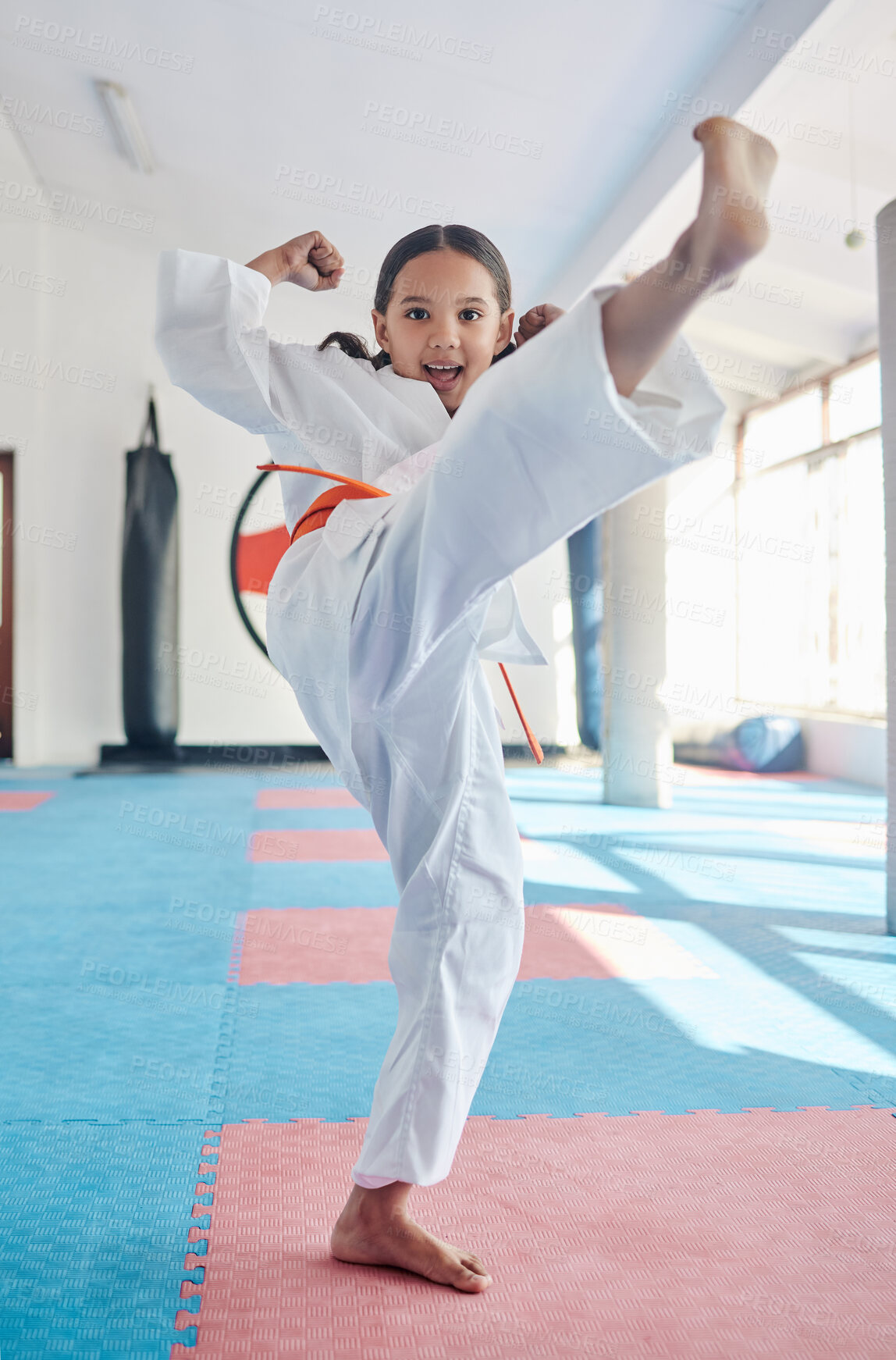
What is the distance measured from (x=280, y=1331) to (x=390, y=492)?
1.07 m

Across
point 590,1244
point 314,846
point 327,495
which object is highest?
point 327,495

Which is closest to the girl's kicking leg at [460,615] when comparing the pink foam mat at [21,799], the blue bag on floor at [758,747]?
the pink foam mat at [21,799]

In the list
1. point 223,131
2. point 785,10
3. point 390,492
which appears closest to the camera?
point 390,492

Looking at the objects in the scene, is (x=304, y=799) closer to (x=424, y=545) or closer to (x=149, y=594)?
(x=149, y=594)

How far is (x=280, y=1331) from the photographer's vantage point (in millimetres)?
1261

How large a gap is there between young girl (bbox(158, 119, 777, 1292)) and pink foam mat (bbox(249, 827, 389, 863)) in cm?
299

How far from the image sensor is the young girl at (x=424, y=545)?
0.94 meters

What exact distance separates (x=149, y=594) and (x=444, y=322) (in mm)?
6645

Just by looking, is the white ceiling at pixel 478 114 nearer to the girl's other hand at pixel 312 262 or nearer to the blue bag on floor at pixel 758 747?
the girl's other hand at pixel 312 262

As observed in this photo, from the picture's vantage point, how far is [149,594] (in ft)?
25.4

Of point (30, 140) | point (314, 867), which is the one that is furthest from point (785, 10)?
point (30, 140)

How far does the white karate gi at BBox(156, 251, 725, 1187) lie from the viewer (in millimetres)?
1104

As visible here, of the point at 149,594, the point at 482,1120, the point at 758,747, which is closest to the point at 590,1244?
the point at 482,1120

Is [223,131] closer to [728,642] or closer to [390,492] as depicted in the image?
[390,492]
